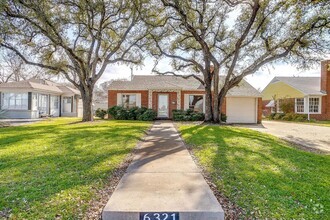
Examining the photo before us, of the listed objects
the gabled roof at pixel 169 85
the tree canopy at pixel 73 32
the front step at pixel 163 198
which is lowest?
the front step at pixel 163 198

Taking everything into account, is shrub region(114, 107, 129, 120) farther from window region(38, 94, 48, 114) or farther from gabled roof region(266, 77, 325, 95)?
gabled roof region(266, 77, 325, 95)

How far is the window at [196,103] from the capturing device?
71.9ft

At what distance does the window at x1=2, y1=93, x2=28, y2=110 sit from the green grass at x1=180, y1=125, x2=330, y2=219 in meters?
20.9

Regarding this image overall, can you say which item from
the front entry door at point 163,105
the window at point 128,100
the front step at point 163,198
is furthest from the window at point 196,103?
the front step at point 163,198

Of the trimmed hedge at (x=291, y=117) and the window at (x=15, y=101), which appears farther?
the trimmed hedge at (x=291, y=117)

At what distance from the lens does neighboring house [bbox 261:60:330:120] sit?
25742 mm

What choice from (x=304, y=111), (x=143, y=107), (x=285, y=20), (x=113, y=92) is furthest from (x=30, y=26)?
(x=304, y=111)

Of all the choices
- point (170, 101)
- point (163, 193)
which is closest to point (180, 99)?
point (170, 101)

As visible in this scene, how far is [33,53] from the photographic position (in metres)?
17.5

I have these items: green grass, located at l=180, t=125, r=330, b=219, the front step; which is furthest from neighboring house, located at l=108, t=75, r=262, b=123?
the front step

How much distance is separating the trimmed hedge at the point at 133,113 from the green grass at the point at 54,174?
459 inches

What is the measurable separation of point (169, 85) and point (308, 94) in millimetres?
14506

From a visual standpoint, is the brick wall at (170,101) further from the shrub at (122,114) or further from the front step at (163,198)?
the front step at (163,198)

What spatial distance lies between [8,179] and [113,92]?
1790cm
